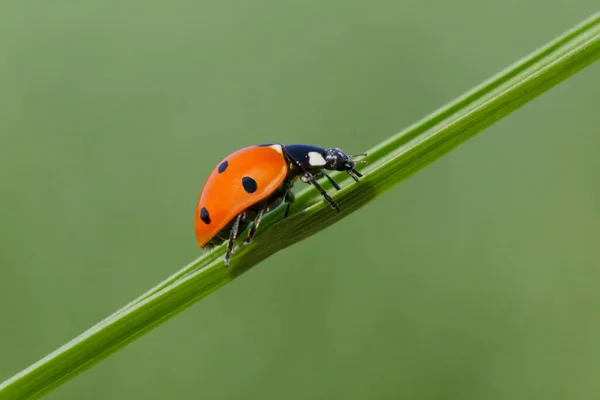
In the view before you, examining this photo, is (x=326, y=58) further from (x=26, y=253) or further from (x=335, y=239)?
(x=26, y=253)

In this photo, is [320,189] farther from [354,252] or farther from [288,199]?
[354,252]

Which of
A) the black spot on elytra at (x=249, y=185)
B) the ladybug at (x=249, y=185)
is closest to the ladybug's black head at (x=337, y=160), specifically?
the ladybug at (x=249, y=185)

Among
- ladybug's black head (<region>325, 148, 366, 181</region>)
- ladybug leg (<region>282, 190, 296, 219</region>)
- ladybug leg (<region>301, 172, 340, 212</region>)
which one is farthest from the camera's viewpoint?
ladybug's black head (<region>325, 148, 366, 181</region>)

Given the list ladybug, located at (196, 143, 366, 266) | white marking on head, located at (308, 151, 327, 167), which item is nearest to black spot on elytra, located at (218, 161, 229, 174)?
ladybug, located at (196, 143, 366, 266)

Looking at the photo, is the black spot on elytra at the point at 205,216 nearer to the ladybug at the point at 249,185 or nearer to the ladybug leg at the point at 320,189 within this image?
the ladybug at the point at 249,185

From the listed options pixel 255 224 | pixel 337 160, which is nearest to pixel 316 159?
pixel 337 160

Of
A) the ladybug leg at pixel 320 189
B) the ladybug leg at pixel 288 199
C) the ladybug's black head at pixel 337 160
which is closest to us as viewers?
the ladybug leg at pixel 320 189

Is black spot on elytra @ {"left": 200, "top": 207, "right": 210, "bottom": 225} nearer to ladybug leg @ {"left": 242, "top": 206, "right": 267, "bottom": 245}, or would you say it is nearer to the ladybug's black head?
ladybug leg @ {"left": 242, "top": 206, "right": 267, "bottom": 245}

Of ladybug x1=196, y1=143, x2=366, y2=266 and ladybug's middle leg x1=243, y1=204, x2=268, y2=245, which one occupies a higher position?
ladybug x1=196, y1=143, x2=366, y2=266

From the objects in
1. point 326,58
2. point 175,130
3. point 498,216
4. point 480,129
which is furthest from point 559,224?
point 480,129
